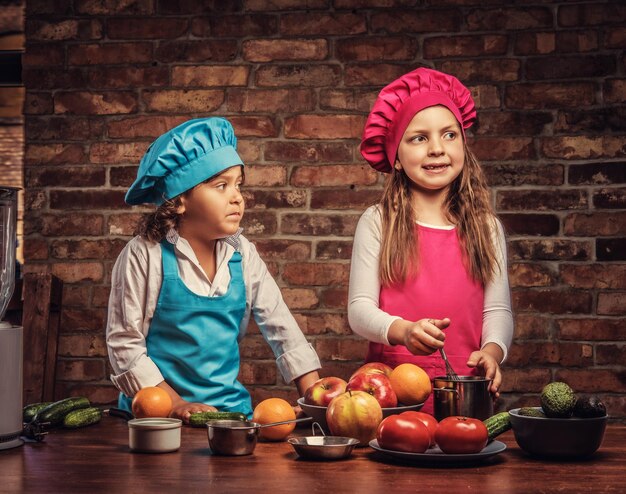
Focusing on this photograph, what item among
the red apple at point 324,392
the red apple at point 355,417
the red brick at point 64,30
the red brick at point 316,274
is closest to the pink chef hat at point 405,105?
the red brick at point 316,274

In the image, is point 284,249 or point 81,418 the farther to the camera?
point 284,249

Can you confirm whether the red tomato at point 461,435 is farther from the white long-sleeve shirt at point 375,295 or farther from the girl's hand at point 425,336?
the white long-sleeve shirt at point 375,295

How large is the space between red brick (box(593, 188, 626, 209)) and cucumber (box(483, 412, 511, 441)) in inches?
63.3

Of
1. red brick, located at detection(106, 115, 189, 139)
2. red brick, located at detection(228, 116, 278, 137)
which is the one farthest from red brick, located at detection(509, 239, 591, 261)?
red brick, located at detection(106, 115, 189, 139)

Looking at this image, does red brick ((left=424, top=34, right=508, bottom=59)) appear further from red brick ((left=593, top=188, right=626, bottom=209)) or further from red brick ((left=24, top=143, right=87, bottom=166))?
red brick ((left=24, top=143, right=87, bottom=166))

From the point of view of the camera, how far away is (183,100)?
9.81 feet

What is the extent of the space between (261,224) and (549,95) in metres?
1.11

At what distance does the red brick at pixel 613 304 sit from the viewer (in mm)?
2838

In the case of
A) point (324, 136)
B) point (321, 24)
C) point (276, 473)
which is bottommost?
point (276, 473)

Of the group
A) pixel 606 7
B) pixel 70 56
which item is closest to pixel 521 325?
pixel 606 7

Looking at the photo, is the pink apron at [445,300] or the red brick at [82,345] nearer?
the pink apron at [445,300]

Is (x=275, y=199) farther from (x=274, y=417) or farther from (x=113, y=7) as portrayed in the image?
(x=274, y=417)

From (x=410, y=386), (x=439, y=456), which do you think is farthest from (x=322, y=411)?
(x=439, y=456)

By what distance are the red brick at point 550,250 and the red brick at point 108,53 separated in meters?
1.49
